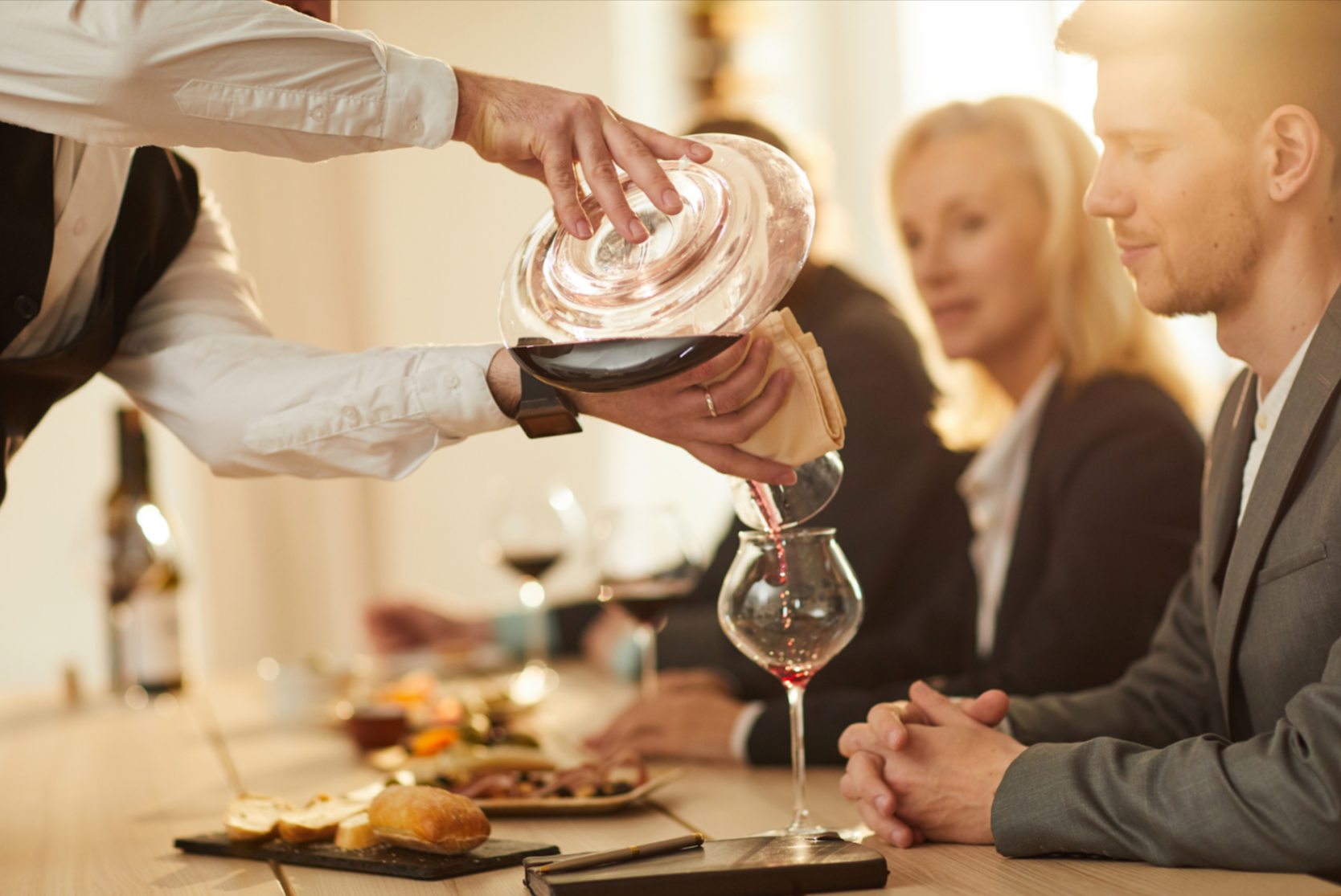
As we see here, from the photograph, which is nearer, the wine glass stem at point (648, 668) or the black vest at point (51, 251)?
the black vest at point (51, 251)

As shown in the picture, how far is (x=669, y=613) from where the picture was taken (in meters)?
2.10

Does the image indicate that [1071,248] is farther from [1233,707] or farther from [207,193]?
[207,193]

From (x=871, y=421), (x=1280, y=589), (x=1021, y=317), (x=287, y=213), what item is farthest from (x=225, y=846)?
(x=287, y=213)

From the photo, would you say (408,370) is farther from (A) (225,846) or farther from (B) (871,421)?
(B) (871,421)

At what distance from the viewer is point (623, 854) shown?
896mm

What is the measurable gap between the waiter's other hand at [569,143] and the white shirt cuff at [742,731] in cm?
64

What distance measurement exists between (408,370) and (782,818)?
22.5 inches

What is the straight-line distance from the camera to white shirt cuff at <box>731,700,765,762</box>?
4.53 ft

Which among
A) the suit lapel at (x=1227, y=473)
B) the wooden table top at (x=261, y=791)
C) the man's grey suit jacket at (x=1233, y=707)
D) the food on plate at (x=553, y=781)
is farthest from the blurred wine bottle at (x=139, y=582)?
the suit lapel at (x=1227, y=473)

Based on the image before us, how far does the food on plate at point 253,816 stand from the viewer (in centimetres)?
107

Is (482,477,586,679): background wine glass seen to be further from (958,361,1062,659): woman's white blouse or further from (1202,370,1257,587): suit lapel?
(1202,370,1257,587): suit lapel

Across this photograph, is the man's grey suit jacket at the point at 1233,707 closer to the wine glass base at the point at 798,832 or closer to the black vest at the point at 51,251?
the wine glass base at the point at 798,832

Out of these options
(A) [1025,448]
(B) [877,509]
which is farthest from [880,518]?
(A) [1025,448]

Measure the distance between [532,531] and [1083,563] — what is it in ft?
2.95
